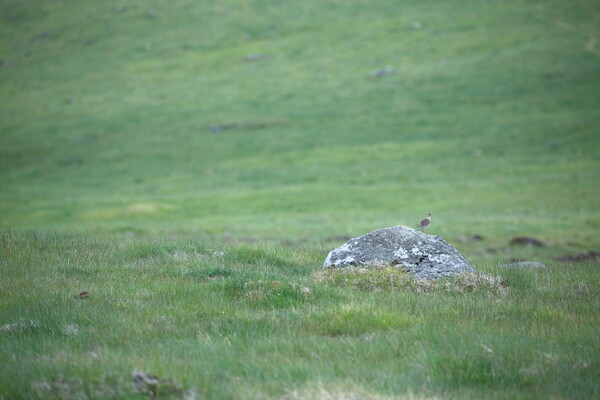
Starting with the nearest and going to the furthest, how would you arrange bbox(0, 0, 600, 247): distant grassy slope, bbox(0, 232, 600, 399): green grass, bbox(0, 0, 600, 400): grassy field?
bbox(0, 232, 600, 399): green grass < bbox(0, 0, 600, 400): grassy field < bbox(0, 0, 600, 247): distant grassy slope

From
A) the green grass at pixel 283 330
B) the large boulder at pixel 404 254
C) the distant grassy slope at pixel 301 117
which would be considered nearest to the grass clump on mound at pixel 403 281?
the green grass at pixel 283 330

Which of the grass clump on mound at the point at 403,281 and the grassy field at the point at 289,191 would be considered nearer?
the grassy field at the point at 289,191

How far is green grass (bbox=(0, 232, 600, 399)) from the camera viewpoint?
7.30m

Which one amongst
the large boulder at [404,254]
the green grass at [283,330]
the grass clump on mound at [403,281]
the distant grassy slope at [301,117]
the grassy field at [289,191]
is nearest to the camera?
the green grass at [283,330]

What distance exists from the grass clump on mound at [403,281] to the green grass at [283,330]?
3 cm

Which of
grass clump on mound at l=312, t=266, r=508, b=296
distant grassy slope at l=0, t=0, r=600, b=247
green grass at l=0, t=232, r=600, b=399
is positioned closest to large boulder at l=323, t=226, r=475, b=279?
grass clump on mound at l=312, t=266, r=508, b=296

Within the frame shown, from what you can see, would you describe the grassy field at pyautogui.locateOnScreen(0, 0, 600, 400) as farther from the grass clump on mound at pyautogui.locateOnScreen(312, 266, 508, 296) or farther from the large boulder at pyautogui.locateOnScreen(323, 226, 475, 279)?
the large boulder at pyautogui.locateOnScreen(323, 226, 475, 279)

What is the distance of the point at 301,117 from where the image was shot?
3226 inches

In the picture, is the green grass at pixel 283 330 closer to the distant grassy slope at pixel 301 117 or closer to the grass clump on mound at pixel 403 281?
the grass clump on mound at pixel 403 281

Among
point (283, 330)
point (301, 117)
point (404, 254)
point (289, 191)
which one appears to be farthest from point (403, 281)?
point (301, 117)

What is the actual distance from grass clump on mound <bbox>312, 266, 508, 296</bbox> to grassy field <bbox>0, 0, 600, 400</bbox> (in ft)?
0.19

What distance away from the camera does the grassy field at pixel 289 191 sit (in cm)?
803

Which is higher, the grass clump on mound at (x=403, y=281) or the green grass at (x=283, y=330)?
the green grass at (x=283, y=330)

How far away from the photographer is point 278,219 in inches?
1869
